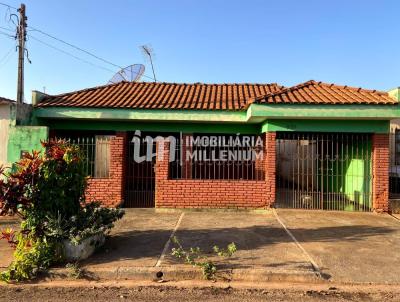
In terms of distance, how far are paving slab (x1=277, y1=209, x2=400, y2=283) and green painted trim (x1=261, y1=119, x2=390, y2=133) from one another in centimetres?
220

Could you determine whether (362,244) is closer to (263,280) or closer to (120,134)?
(263,280)

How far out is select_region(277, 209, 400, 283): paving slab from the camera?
196 inches

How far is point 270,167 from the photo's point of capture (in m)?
9.34

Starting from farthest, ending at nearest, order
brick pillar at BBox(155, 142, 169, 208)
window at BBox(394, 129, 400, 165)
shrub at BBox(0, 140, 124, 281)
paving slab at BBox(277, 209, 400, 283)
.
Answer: window at BBox(394, 129, 400, 165) → brick pillar at BBox(155, 142, 169, 208) → shrub at BBox(0, 140, 124, 281) → paving slab at BBox(277, 209, 400, 283)

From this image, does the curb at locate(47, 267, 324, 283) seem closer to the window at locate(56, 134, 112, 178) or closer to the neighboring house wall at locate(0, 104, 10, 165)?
the window at locate(56, 134, 112, 178)

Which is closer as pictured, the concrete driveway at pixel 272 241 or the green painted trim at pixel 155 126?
the concrete driveway at pixel 272 241

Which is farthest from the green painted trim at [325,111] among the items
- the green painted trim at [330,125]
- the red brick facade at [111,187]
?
the red brick facade at [111,187]

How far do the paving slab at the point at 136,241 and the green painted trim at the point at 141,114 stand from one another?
273cm

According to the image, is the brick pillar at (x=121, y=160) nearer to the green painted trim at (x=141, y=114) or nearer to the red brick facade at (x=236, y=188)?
the red brick facade at (x=236, y=188)

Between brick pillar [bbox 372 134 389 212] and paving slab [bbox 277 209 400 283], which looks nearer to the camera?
paving slab [bbox 277 209 400 283]

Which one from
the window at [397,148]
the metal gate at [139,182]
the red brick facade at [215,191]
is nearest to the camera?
the red brick facade at [215,191]

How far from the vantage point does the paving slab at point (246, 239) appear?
16.8 ft

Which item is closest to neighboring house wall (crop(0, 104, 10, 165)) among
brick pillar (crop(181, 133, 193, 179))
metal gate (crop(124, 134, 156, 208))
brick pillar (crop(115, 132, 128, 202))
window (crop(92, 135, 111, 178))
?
window (crop(92, 135, 111, 178))

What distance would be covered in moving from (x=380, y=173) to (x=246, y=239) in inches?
193
